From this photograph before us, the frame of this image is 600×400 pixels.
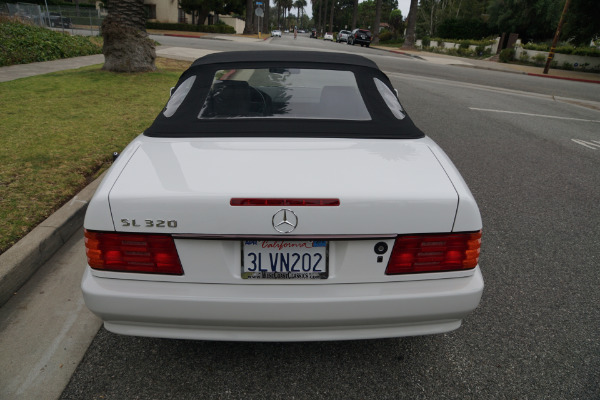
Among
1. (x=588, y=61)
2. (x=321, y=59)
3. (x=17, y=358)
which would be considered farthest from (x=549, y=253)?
(x=588, y=61)

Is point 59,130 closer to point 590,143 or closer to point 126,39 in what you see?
point 126,39

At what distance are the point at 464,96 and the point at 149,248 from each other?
12740 mm

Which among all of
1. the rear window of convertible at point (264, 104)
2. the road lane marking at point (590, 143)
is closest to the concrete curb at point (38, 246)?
the rear window of convertible at point (264, 104)

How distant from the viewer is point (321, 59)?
3051 millimetres

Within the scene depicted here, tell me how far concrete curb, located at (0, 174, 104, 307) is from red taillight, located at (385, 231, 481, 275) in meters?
2.46

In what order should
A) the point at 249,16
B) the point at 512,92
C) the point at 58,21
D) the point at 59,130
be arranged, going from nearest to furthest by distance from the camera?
the point at 59,130 < the point at 512,92 < the point at 58,21 < the point at 249,16

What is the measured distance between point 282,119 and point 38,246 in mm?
2047

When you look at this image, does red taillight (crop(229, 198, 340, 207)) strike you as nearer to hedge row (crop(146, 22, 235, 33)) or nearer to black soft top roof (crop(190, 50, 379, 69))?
black soft top roof (crop(190, 50, 379, 69))

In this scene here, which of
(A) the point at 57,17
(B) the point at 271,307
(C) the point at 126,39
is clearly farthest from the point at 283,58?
(A) the point at 57,17

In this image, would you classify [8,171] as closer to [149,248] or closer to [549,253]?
[149,248]

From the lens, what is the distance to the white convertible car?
1838 mm

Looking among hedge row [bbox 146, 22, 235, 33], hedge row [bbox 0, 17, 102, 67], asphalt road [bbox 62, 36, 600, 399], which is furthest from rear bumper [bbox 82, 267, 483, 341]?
hedge row [bbox 146, 22, 235, 33]

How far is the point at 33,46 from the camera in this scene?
44.4 feet

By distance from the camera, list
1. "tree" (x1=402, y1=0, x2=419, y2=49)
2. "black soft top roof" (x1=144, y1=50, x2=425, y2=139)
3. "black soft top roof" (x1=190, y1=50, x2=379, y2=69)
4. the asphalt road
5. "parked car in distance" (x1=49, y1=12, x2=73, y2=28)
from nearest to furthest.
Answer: the asphalt road
"black soft top roof" (x1=144, y1=50, x2=425, y2=139)
"black soft top roof" (x1=190, y1=50, x2=379, y2=69)
"parked car in distance" (x1=49, y1=12, x2=73, y2=28)
"tree" (x1=402, y1=0, x2=419, y2=49)
